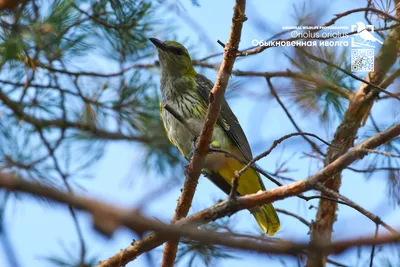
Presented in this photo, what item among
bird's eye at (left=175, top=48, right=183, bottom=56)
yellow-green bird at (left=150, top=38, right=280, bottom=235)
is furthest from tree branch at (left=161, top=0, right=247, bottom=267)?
bird's eye at (left=175, top=48, right=183, bottom=56)

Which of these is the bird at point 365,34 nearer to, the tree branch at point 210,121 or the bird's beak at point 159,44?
the tree branch at point 210,121

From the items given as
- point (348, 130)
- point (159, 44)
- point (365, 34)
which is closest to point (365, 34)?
point (365, 34)

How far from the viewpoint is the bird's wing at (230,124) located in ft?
12.1

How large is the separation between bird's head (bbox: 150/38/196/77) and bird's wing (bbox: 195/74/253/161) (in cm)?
16

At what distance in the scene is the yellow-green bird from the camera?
142 inches

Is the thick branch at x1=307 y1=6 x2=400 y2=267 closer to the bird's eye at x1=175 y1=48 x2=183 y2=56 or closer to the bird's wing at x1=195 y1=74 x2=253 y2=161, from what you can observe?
the bird's wing at x1=195 y1=74 x2=253 y2=161

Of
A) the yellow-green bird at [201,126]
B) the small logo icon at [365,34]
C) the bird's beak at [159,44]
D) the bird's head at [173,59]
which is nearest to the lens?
the small logo icon at [365,34]

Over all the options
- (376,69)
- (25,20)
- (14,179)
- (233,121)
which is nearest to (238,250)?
(14,179)

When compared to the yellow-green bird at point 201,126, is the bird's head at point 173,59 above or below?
above

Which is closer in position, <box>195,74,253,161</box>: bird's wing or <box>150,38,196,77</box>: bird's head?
<box>195,74,253,161</box>: bird's wing

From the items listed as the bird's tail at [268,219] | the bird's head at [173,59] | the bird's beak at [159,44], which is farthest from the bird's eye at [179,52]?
the bird's tail at [268,219]

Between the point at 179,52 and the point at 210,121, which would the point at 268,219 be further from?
the point at 179,52

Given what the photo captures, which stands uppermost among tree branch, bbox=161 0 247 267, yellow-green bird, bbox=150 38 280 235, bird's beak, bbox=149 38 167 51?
bird's beak, bbox=149 38 167 51

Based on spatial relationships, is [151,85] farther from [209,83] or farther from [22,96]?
[22,96]
